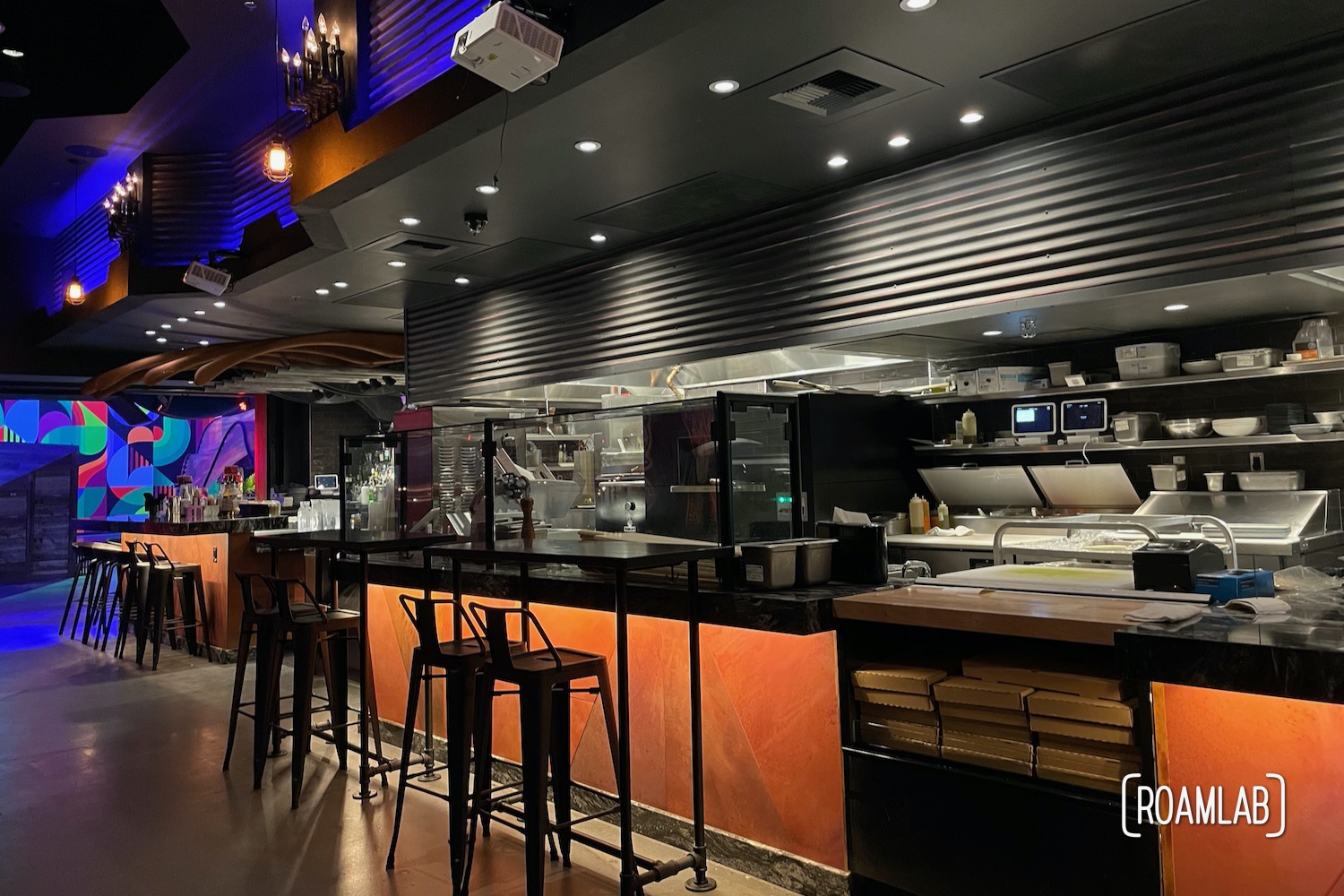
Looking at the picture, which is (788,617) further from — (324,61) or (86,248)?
(86,248)

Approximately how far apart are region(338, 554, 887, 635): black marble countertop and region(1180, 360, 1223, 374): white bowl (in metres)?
3.00

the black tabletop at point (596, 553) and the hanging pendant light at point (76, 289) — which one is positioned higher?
the hanging pendant light at point (76, 289)

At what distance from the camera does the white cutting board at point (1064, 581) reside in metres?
2.90

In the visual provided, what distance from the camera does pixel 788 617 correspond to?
10.2 feet

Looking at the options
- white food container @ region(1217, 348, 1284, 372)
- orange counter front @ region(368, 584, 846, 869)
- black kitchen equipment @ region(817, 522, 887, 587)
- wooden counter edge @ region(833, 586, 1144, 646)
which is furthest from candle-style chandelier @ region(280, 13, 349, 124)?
white food container @ region(1217, 348, 1284, 372)

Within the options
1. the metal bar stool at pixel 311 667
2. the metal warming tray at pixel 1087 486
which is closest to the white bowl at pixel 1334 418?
the metal warming tray at pixel 1087 486

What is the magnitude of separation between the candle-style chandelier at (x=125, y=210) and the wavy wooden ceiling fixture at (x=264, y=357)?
1546 millimetres

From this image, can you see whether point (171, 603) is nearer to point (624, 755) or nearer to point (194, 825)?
point (194, 825)

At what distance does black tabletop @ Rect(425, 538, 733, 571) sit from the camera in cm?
299

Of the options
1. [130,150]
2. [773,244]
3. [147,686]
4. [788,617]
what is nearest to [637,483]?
[788,617]

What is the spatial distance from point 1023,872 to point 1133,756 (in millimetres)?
485

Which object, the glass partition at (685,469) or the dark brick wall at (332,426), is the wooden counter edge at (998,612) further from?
the dark brick wall at (332,426)

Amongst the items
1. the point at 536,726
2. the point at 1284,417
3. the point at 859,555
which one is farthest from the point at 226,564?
the point at 1284,417

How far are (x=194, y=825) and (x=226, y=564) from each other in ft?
15.6
